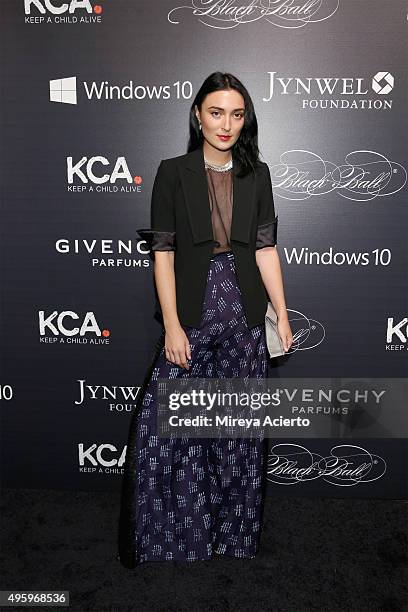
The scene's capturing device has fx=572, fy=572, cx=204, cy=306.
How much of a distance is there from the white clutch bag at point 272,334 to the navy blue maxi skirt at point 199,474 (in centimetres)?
3

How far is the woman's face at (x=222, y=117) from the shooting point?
191 centimetres

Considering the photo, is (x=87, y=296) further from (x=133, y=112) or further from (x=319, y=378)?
(x=319, y=378)

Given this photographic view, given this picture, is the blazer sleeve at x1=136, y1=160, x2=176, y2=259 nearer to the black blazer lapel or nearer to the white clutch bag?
the black blazer lapel

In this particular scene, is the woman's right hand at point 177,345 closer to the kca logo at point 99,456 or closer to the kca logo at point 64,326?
the kca logo at point 64,326

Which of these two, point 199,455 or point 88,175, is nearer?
point 199,455

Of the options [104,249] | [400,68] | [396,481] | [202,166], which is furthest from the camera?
[396,481]

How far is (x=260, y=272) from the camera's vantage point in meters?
2.20

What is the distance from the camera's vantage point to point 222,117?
1.93 metres

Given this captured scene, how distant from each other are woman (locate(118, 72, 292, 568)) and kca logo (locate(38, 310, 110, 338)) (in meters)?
0.55

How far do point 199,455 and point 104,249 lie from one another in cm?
99

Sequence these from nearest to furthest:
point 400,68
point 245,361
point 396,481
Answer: point 245,361
point 400,68
point 396,481

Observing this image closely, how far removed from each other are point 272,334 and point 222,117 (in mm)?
840

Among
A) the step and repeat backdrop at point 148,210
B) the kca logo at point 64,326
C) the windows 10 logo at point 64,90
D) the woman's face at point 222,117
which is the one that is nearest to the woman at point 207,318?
the woman's face at point 222,117

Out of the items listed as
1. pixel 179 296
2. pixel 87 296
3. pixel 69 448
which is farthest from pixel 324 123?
pixel 69 448
